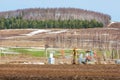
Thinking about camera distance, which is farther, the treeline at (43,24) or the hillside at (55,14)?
the hillside at (55,14)

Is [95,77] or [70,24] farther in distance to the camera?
[70,24]

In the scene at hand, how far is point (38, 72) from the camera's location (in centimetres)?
1933

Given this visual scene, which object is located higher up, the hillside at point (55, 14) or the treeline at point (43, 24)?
the hillside at point (55, 14)

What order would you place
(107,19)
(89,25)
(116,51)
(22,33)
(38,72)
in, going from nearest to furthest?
(38,72) → (116,51) → (22,33) → (89,25) → (107,19)

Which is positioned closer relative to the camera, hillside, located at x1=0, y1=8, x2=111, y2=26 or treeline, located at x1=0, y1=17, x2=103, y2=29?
treeline, located at x1=0, y1=17, x2=103, y2=29

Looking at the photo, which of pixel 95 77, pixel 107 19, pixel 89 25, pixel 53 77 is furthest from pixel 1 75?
pixel 107 19

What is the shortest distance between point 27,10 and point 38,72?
97.1 m

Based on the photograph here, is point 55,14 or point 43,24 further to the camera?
point 55,14

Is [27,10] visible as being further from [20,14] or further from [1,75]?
[1,75]

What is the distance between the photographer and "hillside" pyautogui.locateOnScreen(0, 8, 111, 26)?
4264 inches

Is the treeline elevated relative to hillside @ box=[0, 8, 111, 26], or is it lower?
lower

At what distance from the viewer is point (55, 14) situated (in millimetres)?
111188

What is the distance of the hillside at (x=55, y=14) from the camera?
10831 centimetres

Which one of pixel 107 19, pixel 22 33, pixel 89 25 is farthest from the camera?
pixel 107 19
